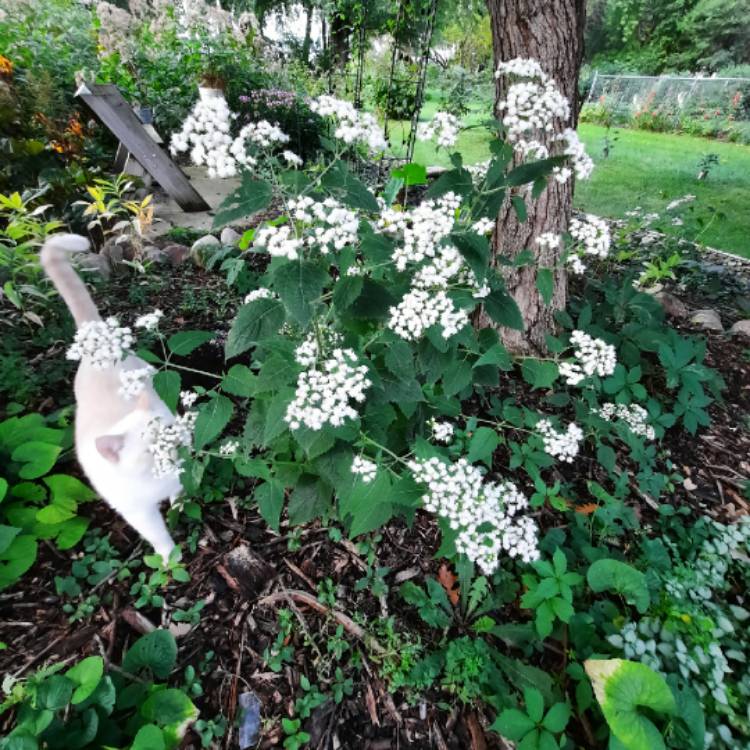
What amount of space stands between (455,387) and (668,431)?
1665 millimetres

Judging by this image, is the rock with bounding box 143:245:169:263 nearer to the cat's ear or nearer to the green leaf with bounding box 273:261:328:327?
the cat's ear

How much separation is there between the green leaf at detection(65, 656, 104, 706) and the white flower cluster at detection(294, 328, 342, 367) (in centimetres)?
Answer: 87

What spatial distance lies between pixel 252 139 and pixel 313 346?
0.47m

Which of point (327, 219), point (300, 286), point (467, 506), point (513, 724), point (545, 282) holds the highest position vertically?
point (327, 219)

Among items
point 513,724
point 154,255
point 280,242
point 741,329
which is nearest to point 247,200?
point 280,242

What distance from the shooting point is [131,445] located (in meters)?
1.26

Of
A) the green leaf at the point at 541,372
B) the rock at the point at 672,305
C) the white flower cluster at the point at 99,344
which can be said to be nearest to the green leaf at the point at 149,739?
the white flower cluster at the point at 99,344

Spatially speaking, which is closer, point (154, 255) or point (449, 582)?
point (449, 582)

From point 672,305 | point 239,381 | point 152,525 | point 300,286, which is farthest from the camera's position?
point 672,305

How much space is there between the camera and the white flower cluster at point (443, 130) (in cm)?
118

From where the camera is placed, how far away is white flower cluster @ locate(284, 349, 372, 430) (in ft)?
3.15

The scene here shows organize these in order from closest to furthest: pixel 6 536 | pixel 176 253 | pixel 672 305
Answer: pixel 6 536 < pixel 672 305 < pixel 176 253

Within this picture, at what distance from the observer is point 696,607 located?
4.29 ft

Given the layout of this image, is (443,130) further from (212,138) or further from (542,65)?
(542,65)
